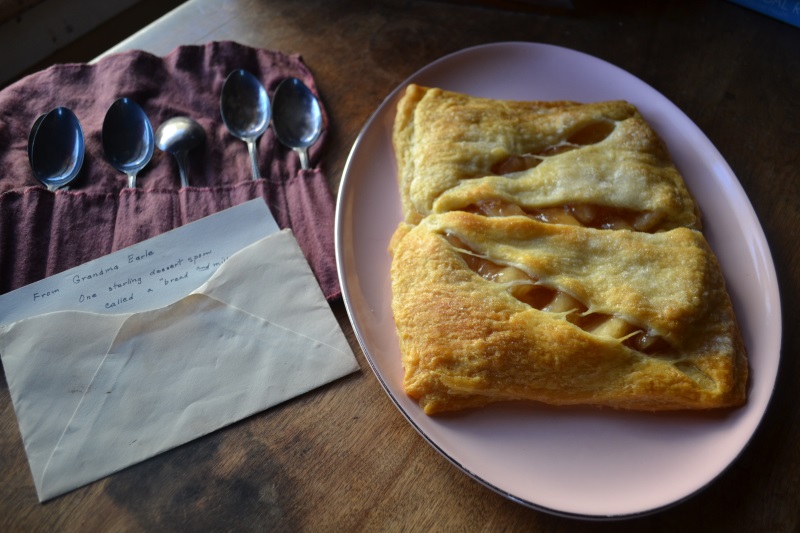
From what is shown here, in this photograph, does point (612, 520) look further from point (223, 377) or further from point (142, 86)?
point (142, 86)

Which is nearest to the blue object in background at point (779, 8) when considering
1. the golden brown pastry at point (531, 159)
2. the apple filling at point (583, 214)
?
the golden brown pastry at point (531, 159)

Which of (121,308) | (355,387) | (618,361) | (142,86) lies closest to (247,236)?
(121,308)

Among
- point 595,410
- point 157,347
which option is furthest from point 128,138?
point 595,410

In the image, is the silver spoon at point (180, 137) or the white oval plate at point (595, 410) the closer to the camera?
the white oval plate at point (595, 410)

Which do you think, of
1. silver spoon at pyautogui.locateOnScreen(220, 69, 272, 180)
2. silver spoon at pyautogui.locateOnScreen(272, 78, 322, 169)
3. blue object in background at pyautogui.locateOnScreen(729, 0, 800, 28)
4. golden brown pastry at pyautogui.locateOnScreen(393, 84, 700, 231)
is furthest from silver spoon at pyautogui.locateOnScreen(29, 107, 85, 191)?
blue object in background at pyautogui.locateOnScreen(729, 0, 800, 28)

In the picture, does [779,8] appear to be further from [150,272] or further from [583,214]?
[150,272]

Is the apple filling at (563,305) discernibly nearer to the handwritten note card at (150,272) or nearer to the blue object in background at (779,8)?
the handwritten note card at (150,272)
